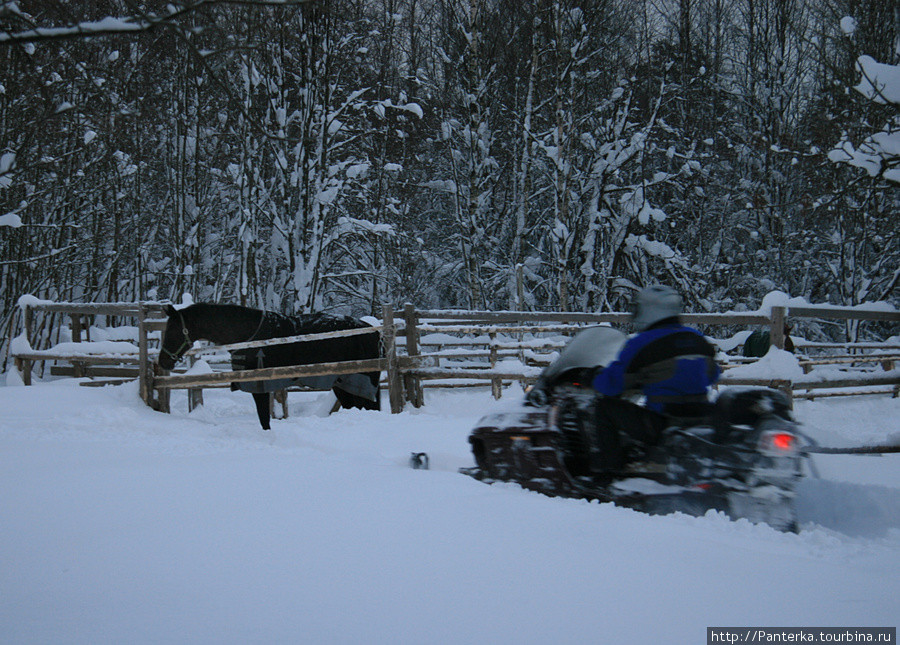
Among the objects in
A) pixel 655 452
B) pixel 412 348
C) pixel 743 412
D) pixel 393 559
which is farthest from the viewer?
pixel 412 348

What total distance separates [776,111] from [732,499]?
1700 centimetres

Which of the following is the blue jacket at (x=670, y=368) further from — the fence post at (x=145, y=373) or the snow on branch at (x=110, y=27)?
the fence post at (x=145, y=373)

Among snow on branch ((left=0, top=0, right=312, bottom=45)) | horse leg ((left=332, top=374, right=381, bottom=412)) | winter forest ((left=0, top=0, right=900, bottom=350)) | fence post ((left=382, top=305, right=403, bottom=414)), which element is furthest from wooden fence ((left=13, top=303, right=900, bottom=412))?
snow on branch ((left=0, top=0, right=312, bottom=45))

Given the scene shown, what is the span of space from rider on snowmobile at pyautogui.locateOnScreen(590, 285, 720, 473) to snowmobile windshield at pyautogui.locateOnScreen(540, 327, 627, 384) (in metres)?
0.39

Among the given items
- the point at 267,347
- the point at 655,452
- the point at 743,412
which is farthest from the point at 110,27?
the point at 267,347

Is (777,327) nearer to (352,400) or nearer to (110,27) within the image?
(352,400)

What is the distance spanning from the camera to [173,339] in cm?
785

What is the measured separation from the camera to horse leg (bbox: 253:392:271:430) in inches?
306

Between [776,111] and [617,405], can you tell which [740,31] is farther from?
[617,405]

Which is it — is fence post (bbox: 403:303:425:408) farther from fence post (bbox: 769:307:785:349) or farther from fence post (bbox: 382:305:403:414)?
fence post (bbox: 769:307:785:349)

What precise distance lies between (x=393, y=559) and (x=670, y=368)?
187cm

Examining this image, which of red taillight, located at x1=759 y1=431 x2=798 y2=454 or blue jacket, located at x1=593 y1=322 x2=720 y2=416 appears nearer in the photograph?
red taillight, located at x1=759 y1=431 x2=798 y2=454

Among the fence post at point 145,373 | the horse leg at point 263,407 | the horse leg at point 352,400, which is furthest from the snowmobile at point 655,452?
the fence post at point 145,373

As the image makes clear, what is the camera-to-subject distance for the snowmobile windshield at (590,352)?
4090 mm
